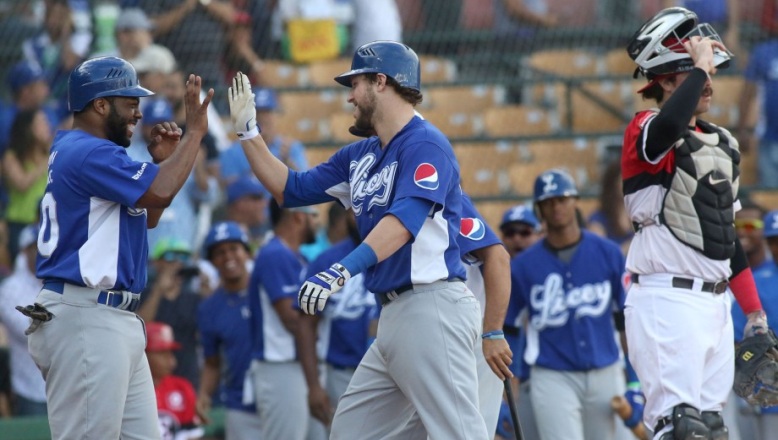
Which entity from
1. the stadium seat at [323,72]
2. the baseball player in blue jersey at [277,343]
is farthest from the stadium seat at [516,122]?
the baseball player in blue jersey at [277,343]

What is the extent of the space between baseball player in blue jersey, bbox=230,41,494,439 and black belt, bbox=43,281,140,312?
0.92 metres

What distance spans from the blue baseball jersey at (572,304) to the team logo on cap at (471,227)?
70.0 inches

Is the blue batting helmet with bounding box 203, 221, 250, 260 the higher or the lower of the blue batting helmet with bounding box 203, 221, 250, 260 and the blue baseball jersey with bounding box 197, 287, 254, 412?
the higher

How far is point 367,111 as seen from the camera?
5.52 meters

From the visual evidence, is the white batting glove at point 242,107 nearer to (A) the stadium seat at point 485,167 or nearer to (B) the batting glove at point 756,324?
(B) the batting glove at point 756,324

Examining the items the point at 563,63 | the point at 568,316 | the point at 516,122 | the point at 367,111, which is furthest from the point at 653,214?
the point at 563,63

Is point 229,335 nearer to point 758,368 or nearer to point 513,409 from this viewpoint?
point 513,409

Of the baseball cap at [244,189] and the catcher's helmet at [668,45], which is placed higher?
the catcher's helmet at [668,45]

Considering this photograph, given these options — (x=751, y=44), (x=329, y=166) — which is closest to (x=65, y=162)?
(x=329, y=166)

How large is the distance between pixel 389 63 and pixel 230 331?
365 centimetres

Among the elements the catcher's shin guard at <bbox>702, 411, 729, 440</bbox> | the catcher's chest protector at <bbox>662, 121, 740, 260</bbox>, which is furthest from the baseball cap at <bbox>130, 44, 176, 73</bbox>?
the catcher's shin guard at <bbox>702, 411, 729, 440</bbox>

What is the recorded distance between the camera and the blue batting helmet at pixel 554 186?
788cm

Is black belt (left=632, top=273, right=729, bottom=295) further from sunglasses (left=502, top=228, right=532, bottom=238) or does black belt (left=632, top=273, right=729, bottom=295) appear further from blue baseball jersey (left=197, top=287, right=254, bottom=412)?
blue baseball jersey (left=197, top=287, right=254, bottom=412)

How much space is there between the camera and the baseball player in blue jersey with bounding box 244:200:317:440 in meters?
8.15
